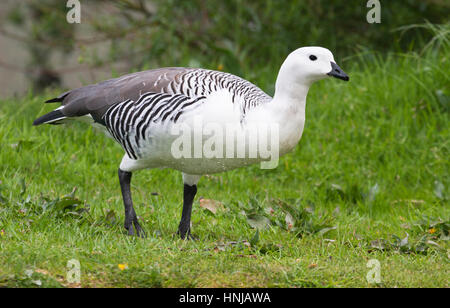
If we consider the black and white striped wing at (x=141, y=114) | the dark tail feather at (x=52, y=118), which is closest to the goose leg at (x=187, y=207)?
the black and white striped wing at (x=141, y=114)

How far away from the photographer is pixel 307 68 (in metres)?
4.60

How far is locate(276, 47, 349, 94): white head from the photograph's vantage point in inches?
181

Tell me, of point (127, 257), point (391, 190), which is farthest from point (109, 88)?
point (391, 190)

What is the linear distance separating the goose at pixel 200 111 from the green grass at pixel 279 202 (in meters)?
0.61

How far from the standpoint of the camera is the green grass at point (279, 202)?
4137mm

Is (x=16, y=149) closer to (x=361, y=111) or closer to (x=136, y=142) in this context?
(x=136, y=142)

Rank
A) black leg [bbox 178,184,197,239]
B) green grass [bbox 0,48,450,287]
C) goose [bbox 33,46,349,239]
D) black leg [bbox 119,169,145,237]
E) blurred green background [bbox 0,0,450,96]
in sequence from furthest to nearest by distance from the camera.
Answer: blurred green background [bbox 0,0,450,96], black leg [bbox 178,184,197,239], black leg [bbox 119,169,145,237], goose [bbox 33,46,349,239], green grass [bbox 0,48,450,287]

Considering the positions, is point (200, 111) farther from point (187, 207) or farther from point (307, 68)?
point (187, 207)

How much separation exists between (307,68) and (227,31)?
4.64 metres

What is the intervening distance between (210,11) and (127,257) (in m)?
5.54

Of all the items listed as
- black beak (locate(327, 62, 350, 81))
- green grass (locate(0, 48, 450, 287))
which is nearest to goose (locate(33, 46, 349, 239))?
black beak (locate(327, 62, 350, 81))

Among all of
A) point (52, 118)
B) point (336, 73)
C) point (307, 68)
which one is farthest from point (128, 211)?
point (336, 73)

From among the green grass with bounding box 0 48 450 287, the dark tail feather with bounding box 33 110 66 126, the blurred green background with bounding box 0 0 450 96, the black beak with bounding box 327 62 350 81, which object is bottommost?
the green grass with bounding box 0 48 450 287

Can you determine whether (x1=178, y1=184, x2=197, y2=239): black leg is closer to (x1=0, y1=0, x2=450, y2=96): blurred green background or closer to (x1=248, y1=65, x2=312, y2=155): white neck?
(x1=248, y1=65, x2=312, y2=155): white neck
